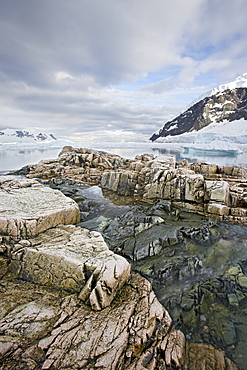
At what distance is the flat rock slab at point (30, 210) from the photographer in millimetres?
6145

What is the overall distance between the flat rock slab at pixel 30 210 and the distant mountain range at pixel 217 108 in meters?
98.1

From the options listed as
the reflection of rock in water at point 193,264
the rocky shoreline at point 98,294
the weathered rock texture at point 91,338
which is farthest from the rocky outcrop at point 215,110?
the weathered rock texture at point 91,338

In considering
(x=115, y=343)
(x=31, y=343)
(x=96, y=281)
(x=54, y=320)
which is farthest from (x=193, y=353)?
(x=31, y=343)

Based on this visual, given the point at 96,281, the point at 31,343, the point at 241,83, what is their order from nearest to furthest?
1. the point at 31,343
2. the point at 96,281
3. the point at 241,83

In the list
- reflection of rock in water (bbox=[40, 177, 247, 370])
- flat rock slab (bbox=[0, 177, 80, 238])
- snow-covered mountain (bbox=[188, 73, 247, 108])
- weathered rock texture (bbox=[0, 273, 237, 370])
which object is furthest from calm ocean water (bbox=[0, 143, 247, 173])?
snow-covered mountain (bbox=[188, 73, 247, 108])

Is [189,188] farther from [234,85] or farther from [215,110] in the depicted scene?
[234,85]

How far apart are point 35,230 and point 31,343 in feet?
12.5

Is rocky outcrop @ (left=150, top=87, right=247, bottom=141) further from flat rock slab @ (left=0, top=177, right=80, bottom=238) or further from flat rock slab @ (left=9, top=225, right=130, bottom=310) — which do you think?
→ flat rock slab @ (left=9, top=225, right=130, bottom=310)

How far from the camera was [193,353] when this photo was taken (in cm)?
349

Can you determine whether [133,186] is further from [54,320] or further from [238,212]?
[54,320]

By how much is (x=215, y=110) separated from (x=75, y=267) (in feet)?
389

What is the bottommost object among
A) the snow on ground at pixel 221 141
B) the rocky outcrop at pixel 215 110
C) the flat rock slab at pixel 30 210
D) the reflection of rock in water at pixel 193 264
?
the reflection of rock in water at pixel 193 264

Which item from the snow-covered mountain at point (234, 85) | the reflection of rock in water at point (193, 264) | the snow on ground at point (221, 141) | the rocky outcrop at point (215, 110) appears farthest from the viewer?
the snow-covered mountain at point (234, 85)

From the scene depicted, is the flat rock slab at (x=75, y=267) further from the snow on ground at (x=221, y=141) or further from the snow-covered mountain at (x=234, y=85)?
the snow-covered mountain at (x=234, y=85)
